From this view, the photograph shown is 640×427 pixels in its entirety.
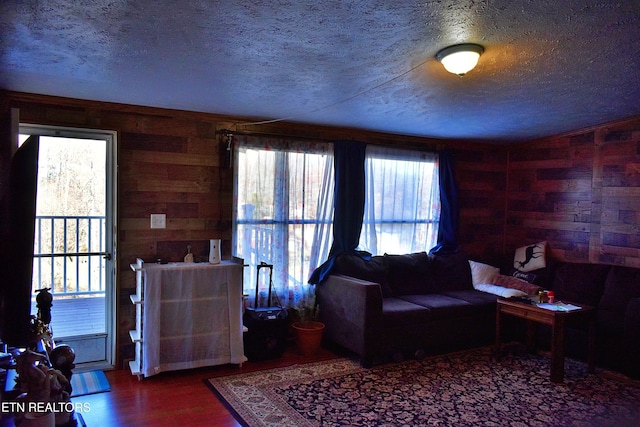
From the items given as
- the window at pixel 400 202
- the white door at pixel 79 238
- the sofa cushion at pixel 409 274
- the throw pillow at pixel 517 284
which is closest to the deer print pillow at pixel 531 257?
the throw pillow at pixel 517 284

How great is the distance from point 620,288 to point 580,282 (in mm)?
378

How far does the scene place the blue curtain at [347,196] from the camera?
466 cm

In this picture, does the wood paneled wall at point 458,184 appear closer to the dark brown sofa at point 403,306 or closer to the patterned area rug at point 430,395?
the dark brown sofa at point 403,306

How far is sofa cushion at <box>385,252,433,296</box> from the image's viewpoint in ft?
15.7

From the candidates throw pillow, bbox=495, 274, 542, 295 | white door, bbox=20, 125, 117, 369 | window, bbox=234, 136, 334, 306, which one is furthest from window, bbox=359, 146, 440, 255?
white door, bbox=20, 125, 117, 369

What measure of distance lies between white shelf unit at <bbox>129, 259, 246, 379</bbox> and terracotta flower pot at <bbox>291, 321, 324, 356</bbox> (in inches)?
23.9

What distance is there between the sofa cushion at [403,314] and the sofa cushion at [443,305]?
0.09 m

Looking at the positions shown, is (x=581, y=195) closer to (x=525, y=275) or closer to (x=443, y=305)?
(x=525, y=275)

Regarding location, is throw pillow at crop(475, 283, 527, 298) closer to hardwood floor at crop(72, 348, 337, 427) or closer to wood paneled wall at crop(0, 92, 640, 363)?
wood paneled wall at crop(0, 92, 640, 363)

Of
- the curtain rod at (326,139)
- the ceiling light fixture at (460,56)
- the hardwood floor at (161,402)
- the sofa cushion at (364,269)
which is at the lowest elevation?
the hardwood floor at (161,402)

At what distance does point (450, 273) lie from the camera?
5.07 m

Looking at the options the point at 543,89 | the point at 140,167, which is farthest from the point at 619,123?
the point at 140,167

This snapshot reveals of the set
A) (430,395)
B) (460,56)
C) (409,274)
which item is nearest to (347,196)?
(409,274)

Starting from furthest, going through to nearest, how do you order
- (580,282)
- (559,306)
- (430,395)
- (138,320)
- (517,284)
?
(517,284), (580,282), (559,306), (138,320), (430,395)
